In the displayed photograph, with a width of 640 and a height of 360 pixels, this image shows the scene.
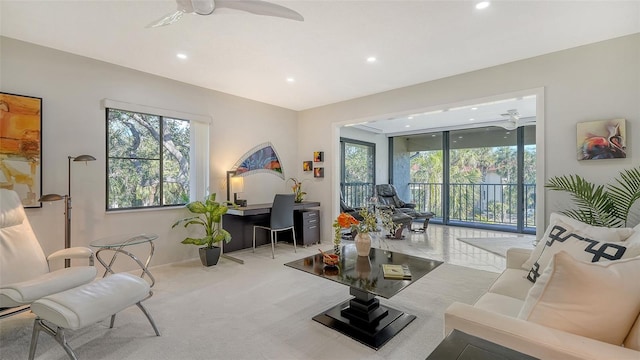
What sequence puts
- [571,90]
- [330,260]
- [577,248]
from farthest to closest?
1. [571,90]
2. [330,260]
3. [577,248]

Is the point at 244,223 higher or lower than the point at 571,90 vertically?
lower

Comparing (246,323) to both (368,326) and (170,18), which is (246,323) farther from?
(170,18)

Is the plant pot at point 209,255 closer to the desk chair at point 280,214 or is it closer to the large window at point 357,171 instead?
the desk chair at point 280,214

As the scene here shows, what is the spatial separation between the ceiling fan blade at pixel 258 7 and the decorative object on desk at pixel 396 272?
6.55ft

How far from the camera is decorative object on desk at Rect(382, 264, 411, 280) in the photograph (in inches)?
82.4

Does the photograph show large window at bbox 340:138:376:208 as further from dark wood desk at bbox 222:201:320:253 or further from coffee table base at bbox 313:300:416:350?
coffee table base at bbox 313:300:416:350

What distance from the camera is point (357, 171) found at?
23.9ft

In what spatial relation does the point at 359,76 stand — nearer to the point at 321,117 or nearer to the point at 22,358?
the point at 321,117

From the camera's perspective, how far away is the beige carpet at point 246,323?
194 cm

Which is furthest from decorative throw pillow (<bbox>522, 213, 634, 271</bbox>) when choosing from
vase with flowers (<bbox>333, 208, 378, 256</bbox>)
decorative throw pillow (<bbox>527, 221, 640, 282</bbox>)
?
vase with flowers (<bbox>333, 208, 378, 256</bbox>)

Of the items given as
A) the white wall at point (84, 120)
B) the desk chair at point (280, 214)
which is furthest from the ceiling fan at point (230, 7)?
the desk chair at point (280, 214)

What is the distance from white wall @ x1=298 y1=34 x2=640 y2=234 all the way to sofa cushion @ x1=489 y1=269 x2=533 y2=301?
171 cm

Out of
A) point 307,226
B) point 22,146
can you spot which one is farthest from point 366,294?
point 22,146

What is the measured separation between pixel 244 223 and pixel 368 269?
2.98 m
